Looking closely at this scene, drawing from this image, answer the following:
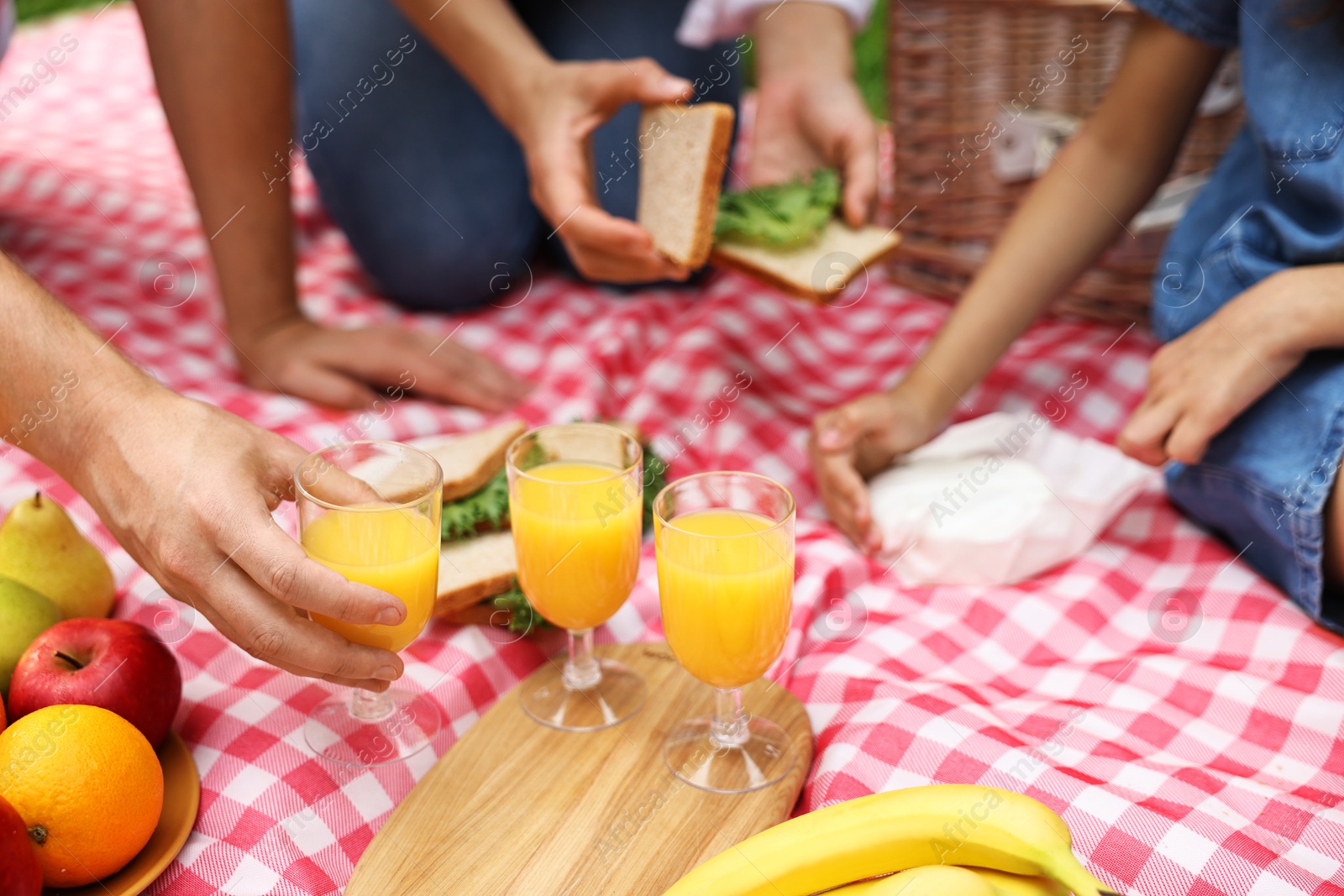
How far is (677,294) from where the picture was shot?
210cm

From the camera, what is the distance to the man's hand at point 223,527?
0.88 metres

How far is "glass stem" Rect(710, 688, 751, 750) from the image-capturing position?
3.40ft

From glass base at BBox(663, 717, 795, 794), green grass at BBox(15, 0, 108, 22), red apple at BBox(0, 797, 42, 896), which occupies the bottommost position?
green grass at BBox(15, 0, 108, 22)

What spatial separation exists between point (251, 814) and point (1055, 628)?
882 mm

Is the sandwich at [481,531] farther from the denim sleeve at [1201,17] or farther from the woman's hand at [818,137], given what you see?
the denim sleeve at [1201,17]

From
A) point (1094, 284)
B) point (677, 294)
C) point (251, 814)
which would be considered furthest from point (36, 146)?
point (1094, 284)

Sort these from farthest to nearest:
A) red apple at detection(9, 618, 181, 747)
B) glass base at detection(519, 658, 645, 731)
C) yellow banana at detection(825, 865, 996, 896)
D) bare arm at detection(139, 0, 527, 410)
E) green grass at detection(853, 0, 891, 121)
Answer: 1. green grass at detection(853, 0, 891, 121)
2. bare arm at detection(139, 0, 527, 410)
3. glass base at detection(519, 658, 645, 731)
4. red apple at detection(9, 618, 181, 747)
5. yellow banana at detection(825, 865, 996, 896)

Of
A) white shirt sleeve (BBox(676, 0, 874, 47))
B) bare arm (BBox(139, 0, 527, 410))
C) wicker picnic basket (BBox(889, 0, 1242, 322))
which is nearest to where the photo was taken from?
bare arm (BBox(139, 0, 527, 410))

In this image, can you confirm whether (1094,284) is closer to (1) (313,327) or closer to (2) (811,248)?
(2) (811,248)

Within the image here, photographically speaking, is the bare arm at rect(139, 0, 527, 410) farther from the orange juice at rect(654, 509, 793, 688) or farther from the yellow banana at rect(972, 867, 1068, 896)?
the yellow banana at rect(972, 867, 1068, 896)

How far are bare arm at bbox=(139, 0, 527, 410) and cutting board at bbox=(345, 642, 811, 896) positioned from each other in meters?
0.74

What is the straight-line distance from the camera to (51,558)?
1143 mm

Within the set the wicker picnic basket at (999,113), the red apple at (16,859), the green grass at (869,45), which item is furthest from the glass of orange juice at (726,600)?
the green grass at (869,45)

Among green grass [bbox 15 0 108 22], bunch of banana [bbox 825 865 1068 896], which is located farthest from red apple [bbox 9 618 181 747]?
green grass [bbox 15 0 108 22]
